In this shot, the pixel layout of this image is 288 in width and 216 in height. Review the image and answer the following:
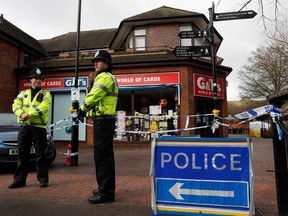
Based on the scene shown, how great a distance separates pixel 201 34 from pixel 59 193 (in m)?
5.61

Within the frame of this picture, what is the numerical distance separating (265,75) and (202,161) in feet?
106

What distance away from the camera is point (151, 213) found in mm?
3303

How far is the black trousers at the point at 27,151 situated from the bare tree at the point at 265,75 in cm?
2875

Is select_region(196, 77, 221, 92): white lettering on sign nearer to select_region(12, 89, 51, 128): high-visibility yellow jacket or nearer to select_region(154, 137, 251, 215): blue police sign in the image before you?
select_region(12, 89, 51, 128): high-visibility yellow jacket

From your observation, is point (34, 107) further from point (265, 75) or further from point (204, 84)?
point (265, 75)

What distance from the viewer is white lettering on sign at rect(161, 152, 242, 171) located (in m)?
2.84

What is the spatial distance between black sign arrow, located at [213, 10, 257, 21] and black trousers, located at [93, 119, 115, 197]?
4.50 m

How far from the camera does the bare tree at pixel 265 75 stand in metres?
29.7

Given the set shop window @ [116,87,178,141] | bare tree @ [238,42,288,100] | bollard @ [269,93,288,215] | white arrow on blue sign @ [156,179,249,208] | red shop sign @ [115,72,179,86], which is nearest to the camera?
white arrow on blue sign @ [156,179,249,208]

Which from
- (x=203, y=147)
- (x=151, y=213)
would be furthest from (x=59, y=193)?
(x=203, y=147)

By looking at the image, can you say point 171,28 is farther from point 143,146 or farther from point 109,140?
point 109,140

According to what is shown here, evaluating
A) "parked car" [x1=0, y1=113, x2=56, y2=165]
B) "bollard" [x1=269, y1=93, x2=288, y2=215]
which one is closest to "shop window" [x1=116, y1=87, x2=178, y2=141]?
"parked car" [x1=0, y1=113, x2=56, y2=165]

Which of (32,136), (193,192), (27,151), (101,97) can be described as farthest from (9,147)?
(193,192)

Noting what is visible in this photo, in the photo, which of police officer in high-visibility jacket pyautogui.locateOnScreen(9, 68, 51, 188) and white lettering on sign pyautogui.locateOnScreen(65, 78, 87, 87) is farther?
white lettering on sign pyautogui.locateOnScreen(65, 78, 87, 87)
